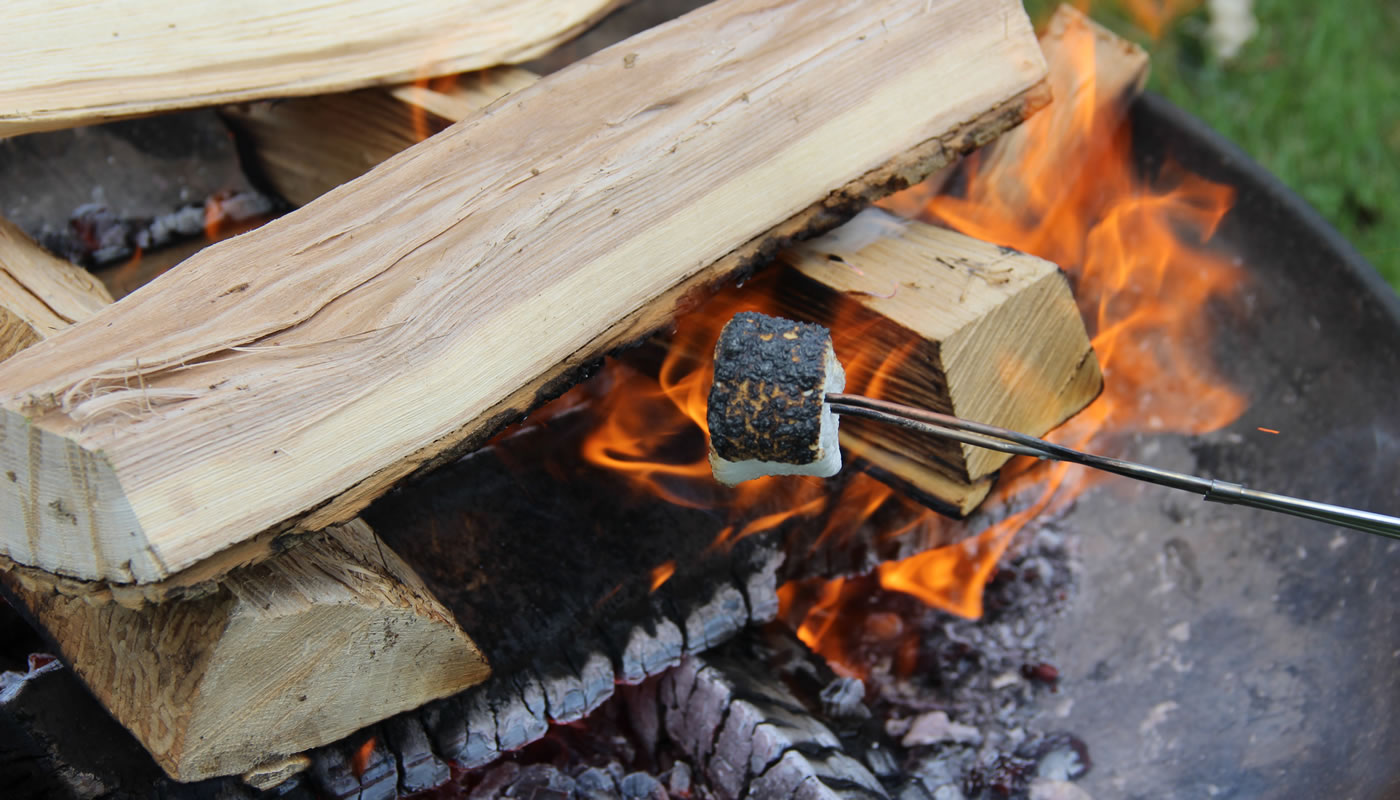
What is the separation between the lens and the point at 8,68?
1728 millimetres

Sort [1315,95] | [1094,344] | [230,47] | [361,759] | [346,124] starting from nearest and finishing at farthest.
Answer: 1. [361,759]
2. [230,47]
3. [346,124]
4. [1094,344]
5. [1315,95]

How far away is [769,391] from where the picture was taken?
1.35m

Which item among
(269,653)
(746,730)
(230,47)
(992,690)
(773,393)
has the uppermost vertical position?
(230,47)

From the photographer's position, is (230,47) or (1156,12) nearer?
(230,47)

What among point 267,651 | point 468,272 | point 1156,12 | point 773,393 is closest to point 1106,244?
point 773,393

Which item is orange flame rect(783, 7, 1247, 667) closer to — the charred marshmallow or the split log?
the split log

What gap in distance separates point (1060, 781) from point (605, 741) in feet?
2.61

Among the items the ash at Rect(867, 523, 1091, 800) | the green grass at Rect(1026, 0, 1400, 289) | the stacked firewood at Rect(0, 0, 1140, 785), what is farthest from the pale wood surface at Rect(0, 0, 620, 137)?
the green grass at Rect(1026, 0, 1400, 289)

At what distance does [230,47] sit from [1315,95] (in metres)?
3.23

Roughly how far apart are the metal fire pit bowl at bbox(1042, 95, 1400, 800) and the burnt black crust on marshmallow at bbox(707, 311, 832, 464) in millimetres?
959

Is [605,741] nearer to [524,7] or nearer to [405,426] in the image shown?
[405,426]

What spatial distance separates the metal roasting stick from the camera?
1.18 m

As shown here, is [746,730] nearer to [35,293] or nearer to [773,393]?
[773,393]

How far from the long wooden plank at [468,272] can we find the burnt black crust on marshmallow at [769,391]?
0.23 meters
